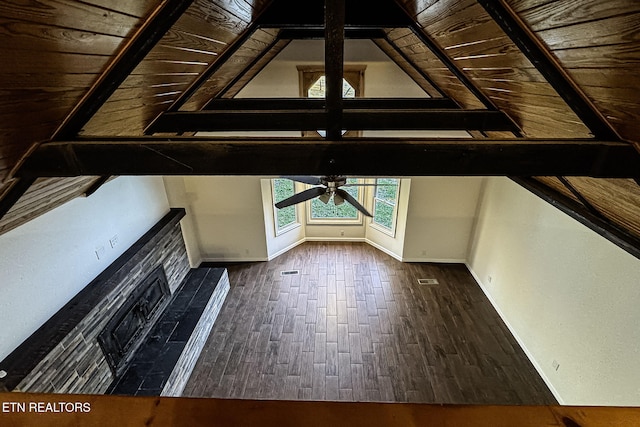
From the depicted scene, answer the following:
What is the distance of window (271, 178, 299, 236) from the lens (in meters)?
6.10

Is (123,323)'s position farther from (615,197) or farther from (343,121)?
(615,197)

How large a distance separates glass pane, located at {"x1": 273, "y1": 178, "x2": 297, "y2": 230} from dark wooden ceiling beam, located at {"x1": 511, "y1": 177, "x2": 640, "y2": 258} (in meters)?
3.94

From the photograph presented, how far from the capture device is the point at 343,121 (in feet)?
8.59

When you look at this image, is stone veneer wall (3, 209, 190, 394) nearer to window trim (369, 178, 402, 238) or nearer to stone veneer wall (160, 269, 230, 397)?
stone veneer wall (160, 269, 230, 397)

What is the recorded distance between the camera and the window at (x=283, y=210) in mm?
6095

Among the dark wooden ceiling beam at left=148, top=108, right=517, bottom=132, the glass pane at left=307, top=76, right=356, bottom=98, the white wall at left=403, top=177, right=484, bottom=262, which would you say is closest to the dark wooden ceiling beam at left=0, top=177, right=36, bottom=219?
the dark wooden ceiling beam at left=148, top=108, right=517, bottom=132

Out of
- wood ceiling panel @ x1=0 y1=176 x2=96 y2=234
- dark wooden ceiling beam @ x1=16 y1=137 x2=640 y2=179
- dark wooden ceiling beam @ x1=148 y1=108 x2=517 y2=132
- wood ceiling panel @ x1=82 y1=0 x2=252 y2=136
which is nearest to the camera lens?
dark wooden ceiling beam @ x1=16 y1=137 x2=640 y2=179

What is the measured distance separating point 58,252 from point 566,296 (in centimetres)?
522

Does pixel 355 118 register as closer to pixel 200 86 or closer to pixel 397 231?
pixel 200 86

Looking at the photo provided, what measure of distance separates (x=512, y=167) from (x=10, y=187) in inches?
107

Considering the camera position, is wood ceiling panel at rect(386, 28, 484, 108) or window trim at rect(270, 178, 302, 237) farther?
window trim at rect(270, 178, 302, 237)

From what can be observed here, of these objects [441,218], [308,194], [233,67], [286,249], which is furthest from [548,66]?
[286,249]

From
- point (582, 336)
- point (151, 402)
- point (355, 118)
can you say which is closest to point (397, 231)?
point (582, 336)

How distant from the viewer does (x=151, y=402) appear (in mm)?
503
